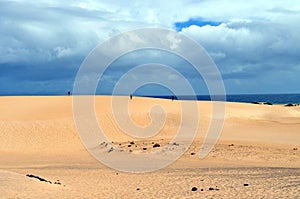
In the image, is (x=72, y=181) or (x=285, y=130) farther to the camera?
(x=285, y=130)

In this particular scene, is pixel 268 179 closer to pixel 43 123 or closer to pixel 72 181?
pixel 72 181

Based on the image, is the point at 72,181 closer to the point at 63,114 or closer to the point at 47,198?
the point at 47,198

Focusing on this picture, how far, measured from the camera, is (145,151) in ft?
78.2

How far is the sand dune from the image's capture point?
14156mm

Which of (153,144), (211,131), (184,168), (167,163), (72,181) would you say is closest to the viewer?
(72,181)

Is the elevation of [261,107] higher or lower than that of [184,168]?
higher

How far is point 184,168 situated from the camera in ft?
64.0

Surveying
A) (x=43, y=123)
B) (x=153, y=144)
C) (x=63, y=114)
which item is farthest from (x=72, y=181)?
(x=63, y=114)

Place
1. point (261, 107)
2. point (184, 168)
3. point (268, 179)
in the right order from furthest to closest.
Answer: point (261, 107) < point (184, 168) < point (268, 179)

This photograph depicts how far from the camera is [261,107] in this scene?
48250mm

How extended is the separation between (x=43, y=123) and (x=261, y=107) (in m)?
26.1

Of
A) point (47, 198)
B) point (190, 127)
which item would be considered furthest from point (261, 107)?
point (47, 198)

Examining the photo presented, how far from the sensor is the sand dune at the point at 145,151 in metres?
14.2

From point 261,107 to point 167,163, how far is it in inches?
1168
